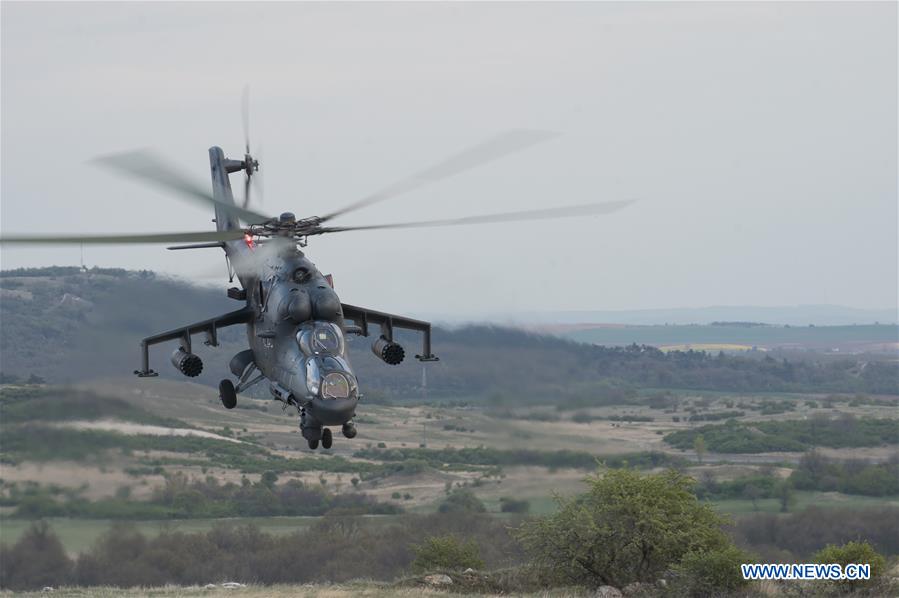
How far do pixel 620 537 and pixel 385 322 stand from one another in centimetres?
3570

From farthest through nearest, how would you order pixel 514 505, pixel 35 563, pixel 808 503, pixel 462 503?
pixel 808 503, pixel 462 503, pixel 35 563, pixel 514 505

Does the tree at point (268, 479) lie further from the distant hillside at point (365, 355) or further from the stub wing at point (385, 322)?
the stub wing at point (385, 322)

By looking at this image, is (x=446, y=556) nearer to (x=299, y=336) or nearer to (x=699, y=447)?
(x=299, y=336)

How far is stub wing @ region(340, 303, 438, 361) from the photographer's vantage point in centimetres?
3728

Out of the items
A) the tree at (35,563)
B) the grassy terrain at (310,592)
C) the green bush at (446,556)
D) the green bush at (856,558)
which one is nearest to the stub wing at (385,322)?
the grassy terrain at (310,592)

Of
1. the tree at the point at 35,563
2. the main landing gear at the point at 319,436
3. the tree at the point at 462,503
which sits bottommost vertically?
the tree at the point at 35,563

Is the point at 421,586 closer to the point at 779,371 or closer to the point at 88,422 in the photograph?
the point at 88,422

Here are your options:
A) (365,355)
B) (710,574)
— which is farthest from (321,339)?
(365,355)

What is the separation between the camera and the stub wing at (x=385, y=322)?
3728 cm

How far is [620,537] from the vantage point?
229 ft

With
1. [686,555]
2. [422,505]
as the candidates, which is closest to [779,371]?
[422,505]

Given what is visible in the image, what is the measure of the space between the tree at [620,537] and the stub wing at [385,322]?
33.5 metres

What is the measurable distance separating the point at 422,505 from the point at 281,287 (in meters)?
88.9

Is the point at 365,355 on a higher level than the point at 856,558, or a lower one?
higher
